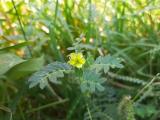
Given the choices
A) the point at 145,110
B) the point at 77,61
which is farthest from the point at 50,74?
the point at 145,110

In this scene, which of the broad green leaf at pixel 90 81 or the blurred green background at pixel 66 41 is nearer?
the broad green leaf at pixel 90 81

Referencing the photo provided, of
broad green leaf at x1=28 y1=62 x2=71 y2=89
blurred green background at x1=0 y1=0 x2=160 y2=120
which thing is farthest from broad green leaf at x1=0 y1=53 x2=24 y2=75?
broad green leaf at x1=28 y1=62 x2=71 y2=89

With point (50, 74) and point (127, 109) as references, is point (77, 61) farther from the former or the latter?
point (127, 109)

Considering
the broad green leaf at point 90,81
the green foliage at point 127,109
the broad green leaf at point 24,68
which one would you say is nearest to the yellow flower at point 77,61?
the broad green leaf at point 90,81

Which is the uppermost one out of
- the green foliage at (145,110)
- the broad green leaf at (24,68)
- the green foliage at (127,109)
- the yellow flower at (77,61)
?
the yellow flower at (77,61)

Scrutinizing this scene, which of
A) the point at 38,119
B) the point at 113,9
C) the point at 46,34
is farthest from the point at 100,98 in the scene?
the point at 113,9

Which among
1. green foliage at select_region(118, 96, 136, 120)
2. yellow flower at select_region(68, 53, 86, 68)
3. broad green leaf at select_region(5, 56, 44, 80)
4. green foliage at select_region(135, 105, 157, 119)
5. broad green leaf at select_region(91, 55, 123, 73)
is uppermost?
yellow flower at select_region(68, 53, 86, 68)

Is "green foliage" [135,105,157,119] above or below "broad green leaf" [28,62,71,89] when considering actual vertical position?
below

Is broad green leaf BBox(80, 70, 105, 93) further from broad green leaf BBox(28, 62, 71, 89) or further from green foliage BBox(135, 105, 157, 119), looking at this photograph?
green foliage BBox(135, 105, 157, 119)

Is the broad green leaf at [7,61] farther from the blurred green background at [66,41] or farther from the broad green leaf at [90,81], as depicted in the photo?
the broad green leaf at [90,81]
